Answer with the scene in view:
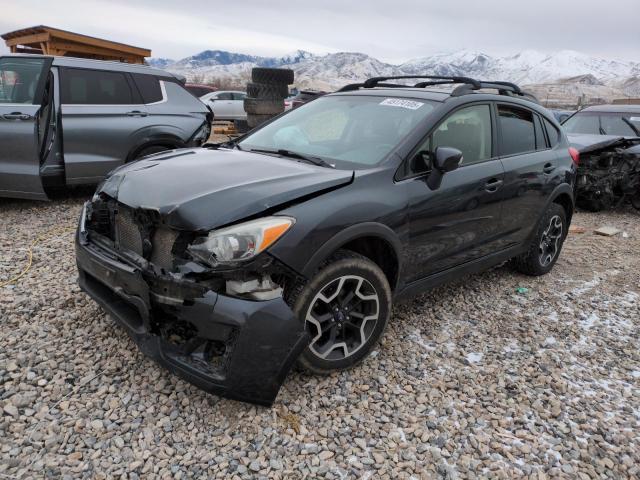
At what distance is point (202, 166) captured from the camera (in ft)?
9.96

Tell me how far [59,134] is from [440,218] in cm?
473

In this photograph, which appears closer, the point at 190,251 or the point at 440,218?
the point at 190,251

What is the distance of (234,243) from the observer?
241cm

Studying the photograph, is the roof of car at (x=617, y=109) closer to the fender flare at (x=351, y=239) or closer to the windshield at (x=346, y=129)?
the windshield at (x=346, y=129)

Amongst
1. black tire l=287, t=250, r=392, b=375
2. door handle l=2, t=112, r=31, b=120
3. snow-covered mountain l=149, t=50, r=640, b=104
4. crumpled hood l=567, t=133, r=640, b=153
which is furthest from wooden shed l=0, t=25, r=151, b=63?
snow-covered mountain l=149, t=50, r=640, b=104

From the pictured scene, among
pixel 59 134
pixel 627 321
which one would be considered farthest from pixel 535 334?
pixel 59 134

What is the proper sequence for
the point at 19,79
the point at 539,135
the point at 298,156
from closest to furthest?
the point at 298,156 < the point at 539,135 < the point at 19,79

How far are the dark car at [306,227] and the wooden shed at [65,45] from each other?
473 inches

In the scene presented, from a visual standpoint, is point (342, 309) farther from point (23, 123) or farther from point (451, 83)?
point (23, 123)

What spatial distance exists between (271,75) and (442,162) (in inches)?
288

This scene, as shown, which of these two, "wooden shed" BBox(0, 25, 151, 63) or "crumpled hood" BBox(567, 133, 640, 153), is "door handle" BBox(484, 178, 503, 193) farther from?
"wooden shed" BBox(0, 25, 151, 63)

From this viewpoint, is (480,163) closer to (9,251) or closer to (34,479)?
(34,479)

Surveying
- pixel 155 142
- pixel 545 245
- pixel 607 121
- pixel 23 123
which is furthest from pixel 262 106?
pixel 545 245

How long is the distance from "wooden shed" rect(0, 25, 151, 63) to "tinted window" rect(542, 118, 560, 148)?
1284cm
